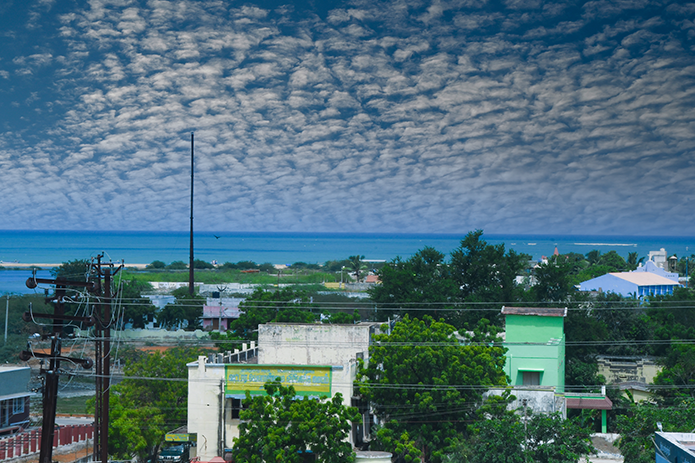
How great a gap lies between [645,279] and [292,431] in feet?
Answer: 332

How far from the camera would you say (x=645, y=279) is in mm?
114812

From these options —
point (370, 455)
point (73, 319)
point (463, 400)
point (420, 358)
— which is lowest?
point (370, 455)

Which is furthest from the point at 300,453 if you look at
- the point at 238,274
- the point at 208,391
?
the point at 238,274

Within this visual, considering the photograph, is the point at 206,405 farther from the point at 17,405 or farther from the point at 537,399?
the point at 537,399

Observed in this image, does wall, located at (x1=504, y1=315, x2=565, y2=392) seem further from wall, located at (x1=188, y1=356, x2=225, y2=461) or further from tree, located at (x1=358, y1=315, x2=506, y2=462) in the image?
wall, located at (x1=188, y1=356, x2=225, y2=461)

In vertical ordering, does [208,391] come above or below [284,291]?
below

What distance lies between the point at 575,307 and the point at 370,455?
125 ft

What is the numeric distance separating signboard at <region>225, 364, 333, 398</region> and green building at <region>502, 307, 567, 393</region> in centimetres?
1639

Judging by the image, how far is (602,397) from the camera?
46906 millimetres

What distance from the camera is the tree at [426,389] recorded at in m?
34.9

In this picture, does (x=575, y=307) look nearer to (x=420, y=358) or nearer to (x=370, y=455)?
(x=420, y=358)

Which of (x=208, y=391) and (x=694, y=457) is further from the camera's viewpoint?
(x=208, y=391)

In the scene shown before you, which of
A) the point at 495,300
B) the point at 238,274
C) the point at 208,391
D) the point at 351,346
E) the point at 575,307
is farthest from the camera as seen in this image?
the point at 238,274

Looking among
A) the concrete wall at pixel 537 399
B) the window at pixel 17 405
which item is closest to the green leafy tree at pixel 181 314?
the window at pixel 17 405
